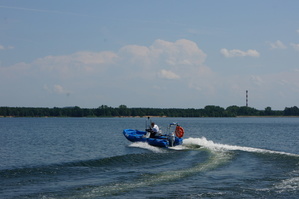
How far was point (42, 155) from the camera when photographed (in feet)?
86.0

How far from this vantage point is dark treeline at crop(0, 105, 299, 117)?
167m

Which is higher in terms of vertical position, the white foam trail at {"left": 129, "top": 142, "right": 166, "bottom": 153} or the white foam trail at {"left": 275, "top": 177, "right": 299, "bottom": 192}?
the white foam trail at {"left": 129, "top": 142, "right": 166, "bottom": 153}

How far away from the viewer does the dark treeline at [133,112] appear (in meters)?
167

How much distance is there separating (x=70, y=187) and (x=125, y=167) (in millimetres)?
5749

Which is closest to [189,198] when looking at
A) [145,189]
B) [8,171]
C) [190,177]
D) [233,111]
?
[145,189]

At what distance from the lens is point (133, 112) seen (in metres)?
164

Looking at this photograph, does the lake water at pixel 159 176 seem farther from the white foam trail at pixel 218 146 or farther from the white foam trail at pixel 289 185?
the white foam trail at pixel 218 146

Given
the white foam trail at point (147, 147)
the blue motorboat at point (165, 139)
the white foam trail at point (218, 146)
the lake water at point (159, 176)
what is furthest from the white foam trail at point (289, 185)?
the blue motorboat at point (165, 139)

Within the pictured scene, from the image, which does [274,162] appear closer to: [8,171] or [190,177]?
[190,177]

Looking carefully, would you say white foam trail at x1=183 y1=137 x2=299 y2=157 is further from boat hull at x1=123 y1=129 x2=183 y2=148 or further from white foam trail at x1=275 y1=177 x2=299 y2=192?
white foam trail at x1=275 y1=177 x2=299 y2=192

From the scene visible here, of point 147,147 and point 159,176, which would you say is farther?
point 147,147

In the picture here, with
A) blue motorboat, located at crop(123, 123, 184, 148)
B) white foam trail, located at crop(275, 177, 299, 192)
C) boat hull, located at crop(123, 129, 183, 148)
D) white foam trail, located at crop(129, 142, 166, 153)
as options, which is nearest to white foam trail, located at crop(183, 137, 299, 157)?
blue motorboat, located at crop(123, 123, 184, 148)

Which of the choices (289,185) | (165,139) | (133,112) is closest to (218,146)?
(165,139)

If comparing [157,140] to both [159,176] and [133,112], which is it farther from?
[133,112]
